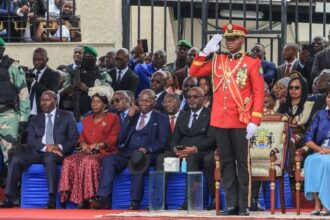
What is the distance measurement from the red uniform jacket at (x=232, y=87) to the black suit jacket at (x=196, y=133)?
1443mm

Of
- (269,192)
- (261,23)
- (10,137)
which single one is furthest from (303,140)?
(261,23)

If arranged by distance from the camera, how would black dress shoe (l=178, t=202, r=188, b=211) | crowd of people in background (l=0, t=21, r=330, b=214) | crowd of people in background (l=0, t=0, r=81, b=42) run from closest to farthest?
1. black dress shoe (l=178, t=202, r=188, b=211)
2. crowd of people in background (l=0, t=21, r=330, b=214)
3. crowd of people in background (l=0, t=0, r=81, b=42)

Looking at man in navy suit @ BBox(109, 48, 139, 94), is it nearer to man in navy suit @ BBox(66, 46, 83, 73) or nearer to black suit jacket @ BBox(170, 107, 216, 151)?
man in navy suit @ BBox(66, 46, 83, 73)

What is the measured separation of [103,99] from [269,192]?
2.64m

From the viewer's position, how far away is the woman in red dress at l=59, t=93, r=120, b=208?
20.2 metres

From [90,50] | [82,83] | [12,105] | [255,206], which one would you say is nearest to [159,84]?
[82,83]

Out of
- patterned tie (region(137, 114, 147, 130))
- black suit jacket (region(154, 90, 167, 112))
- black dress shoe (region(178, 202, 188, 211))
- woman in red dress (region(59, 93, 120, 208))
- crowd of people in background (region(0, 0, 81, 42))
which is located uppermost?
crowd of people in background (region(0, 0, 81, 42))

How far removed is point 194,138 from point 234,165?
1.66 meters

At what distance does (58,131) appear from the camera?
2078 centimetres

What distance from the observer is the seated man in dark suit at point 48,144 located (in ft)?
66.7

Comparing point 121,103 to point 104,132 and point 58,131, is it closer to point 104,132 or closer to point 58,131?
point 104,132

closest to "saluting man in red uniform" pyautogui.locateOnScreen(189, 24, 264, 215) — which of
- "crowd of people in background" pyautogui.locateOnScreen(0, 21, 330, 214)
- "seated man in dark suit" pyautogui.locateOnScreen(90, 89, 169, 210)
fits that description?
"crowd of people in background" pyautogui.locateOnScreen(0, 21, 330, 214)

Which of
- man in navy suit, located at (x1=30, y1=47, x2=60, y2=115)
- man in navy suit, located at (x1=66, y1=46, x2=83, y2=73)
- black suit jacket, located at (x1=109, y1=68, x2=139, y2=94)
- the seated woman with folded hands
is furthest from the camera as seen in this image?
man in navy suit, located at (x1=66, y1=46, x2=83, y2=73)

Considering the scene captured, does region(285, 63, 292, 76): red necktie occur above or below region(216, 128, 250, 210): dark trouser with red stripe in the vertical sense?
above
